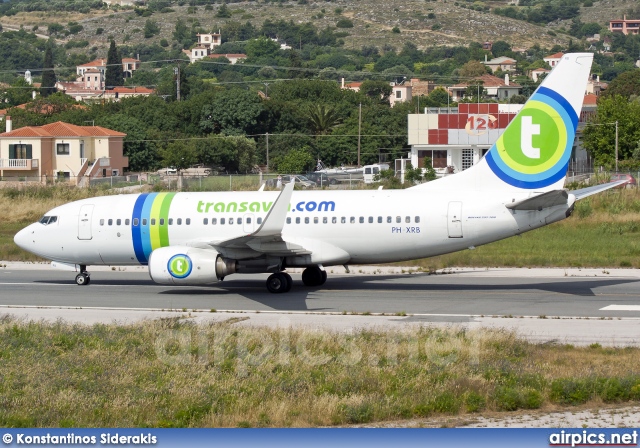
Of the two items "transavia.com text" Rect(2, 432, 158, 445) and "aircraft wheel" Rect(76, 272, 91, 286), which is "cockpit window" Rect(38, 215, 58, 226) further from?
"transavia.com text" Rect(2, 432, 158, 445)

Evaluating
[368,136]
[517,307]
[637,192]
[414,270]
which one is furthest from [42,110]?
[517,307]

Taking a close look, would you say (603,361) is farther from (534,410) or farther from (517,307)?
(517,307)

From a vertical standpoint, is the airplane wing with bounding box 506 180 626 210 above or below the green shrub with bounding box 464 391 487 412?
above

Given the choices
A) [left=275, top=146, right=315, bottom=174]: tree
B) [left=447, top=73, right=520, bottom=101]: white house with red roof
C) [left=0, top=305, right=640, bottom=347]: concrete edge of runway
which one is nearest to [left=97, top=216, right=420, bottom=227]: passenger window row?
[left=0, top=305, right=640, bottom=347]: concrete edge of runway

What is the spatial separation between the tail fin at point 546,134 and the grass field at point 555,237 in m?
8.47

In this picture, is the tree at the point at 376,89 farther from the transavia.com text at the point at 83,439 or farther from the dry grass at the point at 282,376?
the transavia.com text at the point at 83,439

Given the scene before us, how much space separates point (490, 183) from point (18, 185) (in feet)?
153

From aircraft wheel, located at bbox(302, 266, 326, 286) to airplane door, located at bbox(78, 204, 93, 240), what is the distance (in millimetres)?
7474

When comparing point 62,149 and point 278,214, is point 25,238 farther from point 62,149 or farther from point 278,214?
point 62,149

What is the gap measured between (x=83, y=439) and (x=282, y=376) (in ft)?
17.5

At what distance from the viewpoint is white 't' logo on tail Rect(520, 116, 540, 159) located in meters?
31.7

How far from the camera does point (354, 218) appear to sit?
108ft

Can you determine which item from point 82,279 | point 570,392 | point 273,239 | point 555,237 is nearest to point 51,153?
point 555,237

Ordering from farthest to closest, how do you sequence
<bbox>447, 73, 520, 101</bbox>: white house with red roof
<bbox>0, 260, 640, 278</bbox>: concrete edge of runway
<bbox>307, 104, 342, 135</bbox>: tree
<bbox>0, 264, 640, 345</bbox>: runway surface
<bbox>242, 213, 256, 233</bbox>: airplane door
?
1. <bbox>447, 73, 520, 101</bbox>: white house with red roof
2. <bbox>307, 104, 342, 135</bbox>: tree
3. <bbox>0, 260, 640, 278</bbox>: concrete edge of runway
4. <bbox>242, 213, 256, 233</bbox>: airplane door
5. <bbox>0, 264, 640, 345</bbox>: runway surface
